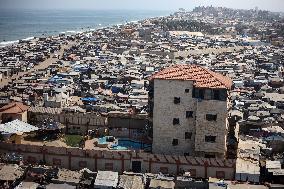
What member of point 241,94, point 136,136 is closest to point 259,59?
point 241,94

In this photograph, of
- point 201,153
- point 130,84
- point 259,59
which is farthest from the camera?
point 259,59

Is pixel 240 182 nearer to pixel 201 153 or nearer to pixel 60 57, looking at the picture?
pixel 201 153

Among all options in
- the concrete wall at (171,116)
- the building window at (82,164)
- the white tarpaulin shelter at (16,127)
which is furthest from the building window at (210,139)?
the white tarpaulin shelter at (16,127)

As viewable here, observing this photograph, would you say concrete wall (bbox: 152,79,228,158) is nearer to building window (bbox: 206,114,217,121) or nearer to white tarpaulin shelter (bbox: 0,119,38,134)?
building window (bbox: 206,114,217,121)

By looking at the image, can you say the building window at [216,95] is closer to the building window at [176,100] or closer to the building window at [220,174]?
the building window at [176,100]

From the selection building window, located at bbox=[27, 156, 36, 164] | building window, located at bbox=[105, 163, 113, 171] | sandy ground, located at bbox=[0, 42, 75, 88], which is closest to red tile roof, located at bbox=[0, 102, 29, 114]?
building window, located at bbox=[27, 156, 36, 164]

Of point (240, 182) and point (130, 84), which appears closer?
point (240, 182)
